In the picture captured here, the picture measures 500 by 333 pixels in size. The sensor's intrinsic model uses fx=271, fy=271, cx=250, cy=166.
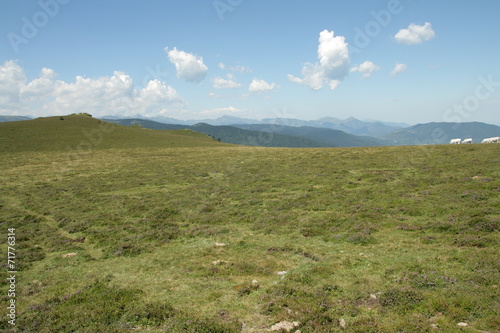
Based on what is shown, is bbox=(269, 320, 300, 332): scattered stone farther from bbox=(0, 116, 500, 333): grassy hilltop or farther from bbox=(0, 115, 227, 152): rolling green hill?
bbox=(0, 115, 227, 152): rolling green hill

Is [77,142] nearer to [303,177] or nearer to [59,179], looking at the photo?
[59,179]

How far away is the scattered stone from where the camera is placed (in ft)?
27.5

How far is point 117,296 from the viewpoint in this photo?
11.0 m

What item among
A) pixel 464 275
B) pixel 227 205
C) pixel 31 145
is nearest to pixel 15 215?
pixel 227 205

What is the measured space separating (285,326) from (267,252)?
6645mm

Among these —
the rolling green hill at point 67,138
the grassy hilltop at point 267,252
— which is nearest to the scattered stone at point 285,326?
the grassy hilltop at point 267,252

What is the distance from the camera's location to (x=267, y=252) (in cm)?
1513

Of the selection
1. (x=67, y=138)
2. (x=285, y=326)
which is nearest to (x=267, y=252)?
(x=285, y=326)

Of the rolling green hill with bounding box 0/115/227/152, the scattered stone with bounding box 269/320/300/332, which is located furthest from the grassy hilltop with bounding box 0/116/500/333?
the rolling green hill with bounding box 0/115/227/152

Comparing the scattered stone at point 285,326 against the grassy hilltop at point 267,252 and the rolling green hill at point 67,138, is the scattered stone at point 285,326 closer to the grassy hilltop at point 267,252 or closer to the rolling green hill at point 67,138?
the grassy hilltop at point 267,252

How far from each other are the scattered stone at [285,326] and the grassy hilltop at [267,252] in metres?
0.15

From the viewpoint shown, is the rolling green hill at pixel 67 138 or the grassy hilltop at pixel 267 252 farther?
the rolling green hill at pixel 67 138

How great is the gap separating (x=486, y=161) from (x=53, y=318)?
41.9 m

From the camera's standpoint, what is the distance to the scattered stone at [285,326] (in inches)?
330
